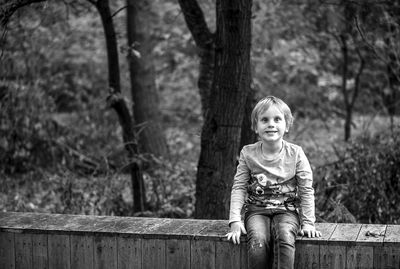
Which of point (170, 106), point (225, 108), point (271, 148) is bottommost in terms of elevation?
point (271, 148)

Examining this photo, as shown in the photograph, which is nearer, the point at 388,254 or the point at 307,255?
the point at 388,254

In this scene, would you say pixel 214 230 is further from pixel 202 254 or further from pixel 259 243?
pixel 259 243

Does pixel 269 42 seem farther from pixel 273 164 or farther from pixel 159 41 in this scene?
pixel 273 164

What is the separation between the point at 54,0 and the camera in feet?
25.0

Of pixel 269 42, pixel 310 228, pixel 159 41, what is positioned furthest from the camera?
pixel 159 41

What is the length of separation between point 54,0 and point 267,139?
174 inches

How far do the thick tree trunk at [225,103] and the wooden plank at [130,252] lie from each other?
1424 millimetres

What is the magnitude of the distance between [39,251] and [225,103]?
1.96 metres

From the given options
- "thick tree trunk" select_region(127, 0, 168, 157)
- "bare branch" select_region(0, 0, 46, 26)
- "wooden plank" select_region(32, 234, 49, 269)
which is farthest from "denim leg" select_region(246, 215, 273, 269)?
"thick tree trunk" select_region(127, 0, 168, 157)

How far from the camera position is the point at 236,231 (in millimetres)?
4078

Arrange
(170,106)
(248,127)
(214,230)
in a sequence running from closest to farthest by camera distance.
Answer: (214,230)
(248,127)
(170,106)

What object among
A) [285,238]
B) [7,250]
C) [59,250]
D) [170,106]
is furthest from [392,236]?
[170,106]

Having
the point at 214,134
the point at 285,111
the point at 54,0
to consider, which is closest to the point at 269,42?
the point at 54,0

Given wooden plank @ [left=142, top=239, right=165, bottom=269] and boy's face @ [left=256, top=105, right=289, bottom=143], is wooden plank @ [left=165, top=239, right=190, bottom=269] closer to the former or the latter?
wooden plank @ [left=142, top=239, right=165, bottom=269]
